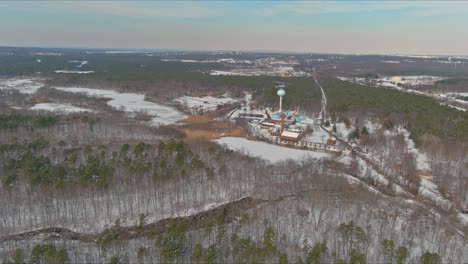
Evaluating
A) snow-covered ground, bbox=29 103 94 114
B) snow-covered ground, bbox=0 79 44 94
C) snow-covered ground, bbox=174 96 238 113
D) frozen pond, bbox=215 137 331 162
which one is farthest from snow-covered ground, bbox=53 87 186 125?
frozen pond, bbox=215 137 331 162

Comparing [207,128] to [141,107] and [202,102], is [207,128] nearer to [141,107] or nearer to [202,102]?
[141,107]

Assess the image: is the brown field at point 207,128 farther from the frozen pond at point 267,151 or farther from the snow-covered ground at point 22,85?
the snow-covered ground at point 22,85

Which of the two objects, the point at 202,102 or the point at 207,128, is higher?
the point at 202,102

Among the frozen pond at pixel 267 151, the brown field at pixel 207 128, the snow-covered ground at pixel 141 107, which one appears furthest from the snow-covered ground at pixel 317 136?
the snow-covered ground at pixel 141 107

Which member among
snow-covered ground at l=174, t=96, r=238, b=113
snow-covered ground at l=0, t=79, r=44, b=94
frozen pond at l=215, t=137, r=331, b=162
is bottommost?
frozen pond at l=215, t=137, r=331, b=162

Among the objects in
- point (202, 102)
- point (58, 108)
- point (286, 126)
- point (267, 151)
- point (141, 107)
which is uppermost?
point (202, 102)

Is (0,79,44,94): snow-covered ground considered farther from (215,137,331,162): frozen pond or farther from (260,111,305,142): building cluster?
(215,137,331,162): frozen pond

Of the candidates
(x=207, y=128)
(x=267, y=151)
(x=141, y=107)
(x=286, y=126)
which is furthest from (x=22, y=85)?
(x=267, y=151)
